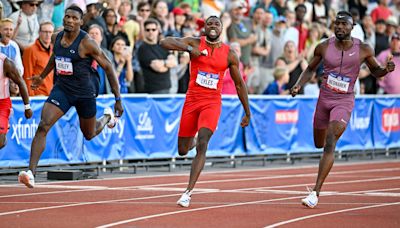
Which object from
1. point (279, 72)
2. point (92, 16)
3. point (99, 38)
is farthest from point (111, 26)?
point (279, 72)

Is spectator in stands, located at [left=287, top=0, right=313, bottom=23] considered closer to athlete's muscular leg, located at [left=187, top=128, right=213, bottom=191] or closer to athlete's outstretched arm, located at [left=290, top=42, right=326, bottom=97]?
athlete's outstretched arm, located at [left=290, top=42, right=326, bottom=97]

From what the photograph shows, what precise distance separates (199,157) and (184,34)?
29.0ft

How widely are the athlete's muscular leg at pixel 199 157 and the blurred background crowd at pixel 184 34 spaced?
4754 millimetres

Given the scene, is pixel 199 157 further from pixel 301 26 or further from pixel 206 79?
pixel 301 26

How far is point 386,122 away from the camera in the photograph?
2525 centimetres

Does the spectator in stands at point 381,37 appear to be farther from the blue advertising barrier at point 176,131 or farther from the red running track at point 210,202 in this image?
the red running track at point 210,202

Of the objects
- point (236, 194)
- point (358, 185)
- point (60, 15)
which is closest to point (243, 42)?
point (60, 15)

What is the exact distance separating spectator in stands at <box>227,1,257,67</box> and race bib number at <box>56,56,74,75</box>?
9.10 metres

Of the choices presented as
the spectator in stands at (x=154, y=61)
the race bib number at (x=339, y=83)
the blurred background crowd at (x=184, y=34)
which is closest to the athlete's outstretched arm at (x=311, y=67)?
the race bib number at (x=339, y=83)

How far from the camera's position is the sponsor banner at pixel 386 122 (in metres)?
24.9

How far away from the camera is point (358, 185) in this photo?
17344mm

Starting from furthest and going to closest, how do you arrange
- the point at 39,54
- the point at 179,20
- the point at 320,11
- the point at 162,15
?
the point at 320,11, the point at 179,20, the point at 162,15, the point at 39,54

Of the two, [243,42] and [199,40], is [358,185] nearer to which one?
[199,40]

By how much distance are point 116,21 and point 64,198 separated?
266 inches
